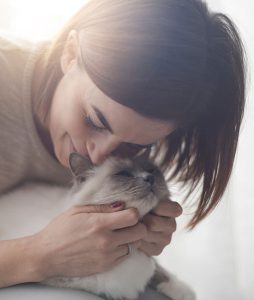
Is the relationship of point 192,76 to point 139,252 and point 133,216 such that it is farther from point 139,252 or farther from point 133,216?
point 139,252

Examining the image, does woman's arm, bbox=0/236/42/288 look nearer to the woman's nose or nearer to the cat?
the cat

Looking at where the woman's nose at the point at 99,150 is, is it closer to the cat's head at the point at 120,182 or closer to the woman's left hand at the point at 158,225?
the cat's head at the point at 120,182

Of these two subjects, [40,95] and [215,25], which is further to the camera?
[40,95]

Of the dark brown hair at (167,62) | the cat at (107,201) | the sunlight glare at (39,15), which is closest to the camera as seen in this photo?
the dark brown hair at (167,62)

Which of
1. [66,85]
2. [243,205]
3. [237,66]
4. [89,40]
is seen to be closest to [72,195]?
[66,85]

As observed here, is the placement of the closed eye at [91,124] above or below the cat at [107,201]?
above

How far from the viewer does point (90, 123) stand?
1.01 m

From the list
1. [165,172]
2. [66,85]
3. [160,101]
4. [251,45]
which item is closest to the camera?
[160,101]

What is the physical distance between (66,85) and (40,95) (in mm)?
103

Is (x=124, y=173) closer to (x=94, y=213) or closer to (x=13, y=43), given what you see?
(x=94, y=213)

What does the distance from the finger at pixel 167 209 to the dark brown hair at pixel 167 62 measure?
0.17 meters

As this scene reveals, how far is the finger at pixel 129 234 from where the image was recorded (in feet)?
3.16

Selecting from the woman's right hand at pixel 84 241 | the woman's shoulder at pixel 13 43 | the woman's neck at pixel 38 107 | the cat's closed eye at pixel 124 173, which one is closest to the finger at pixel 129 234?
the woman's right hand at pixel 84 241

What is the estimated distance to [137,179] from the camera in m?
1.01
